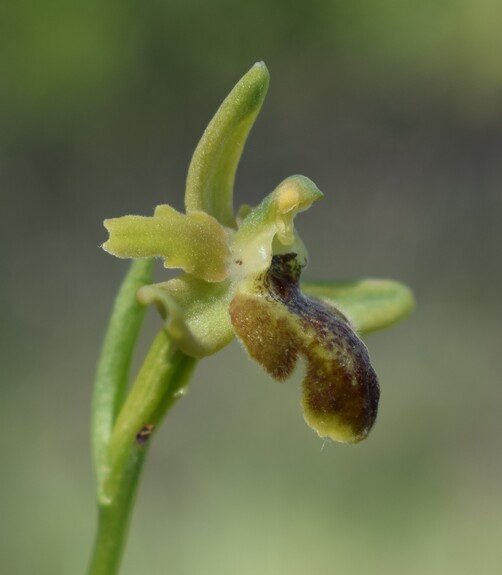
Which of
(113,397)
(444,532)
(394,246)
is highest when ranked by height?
(394,246)

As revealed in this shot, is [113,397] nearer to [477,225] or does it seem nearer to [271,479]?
[271,479]

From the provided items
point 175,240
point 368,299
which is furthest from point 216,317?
point 368,299

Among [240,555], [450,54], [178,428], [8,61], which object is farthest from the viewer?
[450,54]

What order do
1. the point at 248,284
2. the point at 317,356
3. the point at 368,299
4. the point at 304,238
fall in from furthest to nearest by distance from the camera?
the point at 304,238
the point at 368,299
the point at 248,284
the point at 317,356

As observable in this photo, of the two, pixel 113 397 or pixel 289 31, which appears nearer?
pixel 113 397

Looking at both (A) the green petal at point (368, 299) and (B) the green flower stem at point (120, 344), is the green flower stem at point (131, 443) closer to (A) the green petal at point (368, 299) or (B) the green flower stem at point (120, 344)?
(B) the green flower stem at point (120, 344)

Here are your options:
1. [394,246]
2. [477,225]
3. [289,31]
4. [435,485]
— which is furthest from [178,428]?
[289,31]

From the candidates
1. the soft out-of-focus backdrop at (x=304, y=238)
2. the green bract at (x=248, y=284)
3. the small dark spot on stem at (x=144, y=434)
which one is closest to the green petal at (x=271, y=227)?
the green bract at (x=248, y=284)

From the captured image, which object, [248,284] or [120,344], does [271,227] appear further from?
[120,344]
